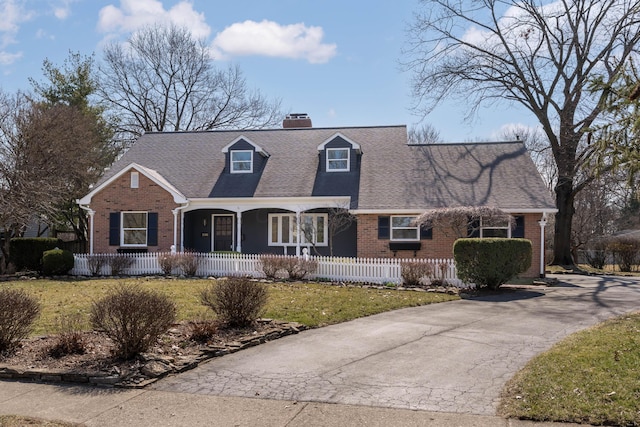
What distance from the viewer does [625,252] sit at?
87.9ft

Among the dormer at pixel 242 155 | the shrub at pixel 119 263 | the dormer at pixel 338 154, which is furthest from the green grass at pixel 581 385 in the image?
the dormer at pixel 242 155

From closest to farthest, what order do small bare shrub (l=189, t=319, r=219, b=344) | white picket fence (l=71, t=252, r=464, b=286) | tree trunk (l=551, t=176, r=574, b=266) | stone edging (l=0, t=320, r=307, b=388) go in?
stone edging (l=0, t=320, r=307, b=388), small bare shrub (l=189, t=319, r=219, b=344), white picket fence (l=71, t=252, r=464, b=286), tree trunk (l=551, t=176, r=574, b=266)

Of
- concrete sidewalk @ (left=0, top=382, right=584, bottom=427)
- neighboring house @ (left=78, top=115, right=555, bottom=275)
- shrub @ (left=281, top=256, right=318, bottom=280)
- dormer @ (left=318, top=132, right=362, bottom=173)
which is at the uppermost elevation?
dormer @ (left=318, top=132, right=362, bottom=173)

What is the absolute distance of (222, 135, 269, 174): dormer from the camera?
76.9 ft

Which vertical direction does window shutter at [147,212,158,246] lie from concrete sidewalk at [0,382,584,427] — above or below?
above

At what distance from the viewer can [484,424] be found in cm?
481

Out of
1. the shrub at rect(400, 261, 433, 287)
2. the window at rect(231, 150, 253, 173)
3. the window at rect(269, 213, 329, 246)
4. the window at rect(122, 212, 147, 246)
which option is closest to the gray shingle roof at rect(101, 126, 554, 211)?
the window at rect(231, 150, 253, 173)

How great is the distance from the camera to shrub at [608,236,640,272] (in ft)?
87.8

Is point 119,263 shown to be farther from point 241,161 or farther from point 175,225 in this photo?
point 241,161

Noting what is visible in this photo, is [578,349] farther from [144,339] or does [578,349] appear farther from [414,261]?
[414,261]

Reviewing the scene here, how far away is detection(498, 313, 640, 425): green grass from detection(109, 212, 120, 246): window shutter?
60.5 ft

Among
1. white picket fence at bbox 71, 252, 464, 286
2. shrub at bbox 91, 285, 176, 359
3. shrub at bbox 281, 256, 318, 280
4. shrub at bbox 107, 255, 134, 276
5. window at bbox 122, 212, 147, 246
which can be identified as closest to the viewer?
shrub at bbox 91, 285, 176, 359

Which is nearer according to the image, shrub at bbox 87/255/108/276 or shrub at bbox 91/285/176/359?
shrub at bbox 91/285/176/359

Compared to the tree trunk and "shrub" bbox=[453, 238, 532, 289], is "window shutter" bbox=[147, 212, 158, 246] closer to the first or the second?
"shrub" bbox=[453, 238, 532, 289]
